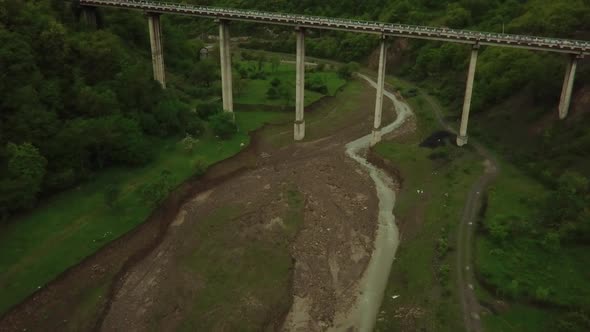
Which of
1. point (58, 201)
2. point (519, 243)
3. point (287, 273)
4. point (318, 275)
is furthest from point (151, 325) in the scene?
point (519, 243)

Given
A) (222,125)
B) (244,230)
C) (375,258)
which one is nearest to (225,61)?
(222,125)

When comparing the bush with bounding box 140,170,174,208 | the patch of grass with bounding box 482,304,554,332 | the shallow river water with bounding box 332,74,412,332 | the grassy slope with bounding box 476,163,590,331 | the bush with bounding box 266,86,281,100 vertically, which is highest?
the bush with bounding box 266,86,281,100

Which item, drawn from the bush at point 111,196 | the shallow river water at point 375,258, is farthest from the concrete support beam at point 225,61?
the bush at point 111,196

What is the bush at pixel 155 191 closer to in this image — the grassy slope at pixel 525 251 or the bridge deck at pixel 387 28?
the bridge deck at pixel 387 28

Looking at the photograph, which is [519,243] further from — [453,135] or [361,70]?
[361,70]

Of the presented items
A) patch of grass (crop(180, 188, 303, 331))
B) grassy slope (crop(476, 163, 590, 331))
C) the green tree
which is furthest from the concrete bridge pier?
the green tree

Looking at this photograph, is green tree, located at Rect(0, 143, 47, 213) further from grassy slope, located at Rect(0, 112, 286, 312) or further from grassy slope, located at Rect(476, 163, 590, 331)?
grassy slope, located at Rect(476, 163, 590, 331)
